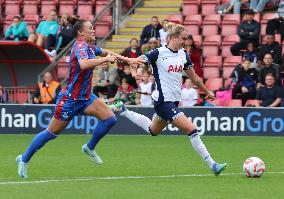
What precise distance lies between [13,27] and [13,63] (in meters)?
1.03

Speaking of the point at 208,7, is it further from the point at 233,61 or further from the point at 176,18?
the point at 233,61

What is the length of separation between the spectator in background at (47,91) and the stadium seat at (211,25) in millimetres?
4333

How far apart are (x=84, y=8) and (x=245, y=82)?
23.0 ft

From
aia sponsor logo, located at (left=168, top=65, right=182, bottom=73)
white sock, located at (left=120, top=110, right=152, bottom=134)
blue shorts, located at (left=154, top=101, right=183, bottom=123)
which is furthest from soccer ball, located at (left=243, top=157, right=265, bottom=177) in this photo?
white sock, located at (left=120, top=110, right=152, bottom=134)

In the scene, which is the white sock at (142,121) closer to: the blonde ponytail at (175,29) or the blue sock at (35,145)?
the blonde ponytail at (175,29)

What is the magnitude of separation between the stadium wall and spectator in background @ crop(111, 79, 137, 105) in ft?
2.31

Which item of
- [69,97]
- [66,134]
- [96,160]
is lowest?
[66,134]

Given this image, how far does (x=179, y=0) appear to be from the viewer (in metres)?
27.3

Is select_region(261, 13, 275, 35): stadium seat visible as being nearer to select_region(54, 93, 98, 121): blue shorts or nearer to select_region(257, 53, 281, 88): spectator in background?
select_region(257, 53, 281, 88): spectator in background

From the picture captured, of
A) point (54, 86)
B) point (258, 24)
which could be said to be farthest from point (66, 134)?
point (258, 24)

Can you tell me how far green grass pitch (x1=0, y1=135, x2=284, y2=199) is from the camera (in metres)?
11.1

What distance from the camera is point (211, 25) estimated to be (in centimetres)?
2550

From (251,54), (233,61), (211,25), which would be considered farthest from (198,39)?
(251,54)

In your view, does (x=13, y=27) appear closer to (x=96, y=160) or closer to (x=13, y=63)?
(x=13, y=63)
